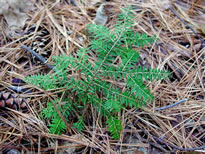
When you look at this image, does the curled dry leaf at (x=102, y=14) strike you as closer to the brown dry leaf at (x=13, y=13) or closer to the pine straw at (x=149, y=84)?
the pine straw at (x=149, y=84)

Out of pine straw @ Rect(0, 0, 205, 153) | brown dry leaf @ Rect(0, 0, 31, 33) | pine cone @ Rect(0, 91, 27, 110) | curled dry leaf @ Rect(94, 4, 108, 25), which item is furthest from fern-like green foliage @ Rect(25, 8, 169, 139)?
brown dry leaf @ Rect(0, 0, 31, 33)

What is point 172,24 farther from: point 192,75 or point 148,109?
point 148,109

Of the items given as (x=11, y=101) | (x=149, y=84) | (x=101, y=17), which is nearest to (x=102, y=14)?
(x=101, y=17)

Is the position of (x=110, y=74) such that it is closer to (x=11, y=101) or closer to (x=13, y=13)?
(x=11, y=101)

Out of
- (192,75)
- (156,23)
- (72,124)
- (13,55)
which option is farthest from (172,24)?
(13,55)

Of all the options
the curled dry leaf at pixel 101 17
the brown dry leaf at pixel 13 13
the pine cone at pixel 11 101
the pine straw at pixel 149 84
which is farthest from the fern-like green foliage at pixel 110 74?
the brown dry leaf at pixel 13 13

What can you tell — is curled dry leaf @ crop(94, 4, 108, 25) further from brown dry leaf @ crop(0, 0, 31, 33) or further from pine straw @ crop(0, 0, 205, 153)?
brown dry leaf @ crop(0, 0, 31, 33)

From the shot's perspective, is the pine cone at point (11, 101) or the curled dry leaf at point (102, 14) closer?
the pine cone at point (11, 101)

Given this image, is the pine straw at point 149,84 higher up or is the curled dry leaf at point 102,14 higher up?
the curled dry leaf at point 102,14
